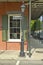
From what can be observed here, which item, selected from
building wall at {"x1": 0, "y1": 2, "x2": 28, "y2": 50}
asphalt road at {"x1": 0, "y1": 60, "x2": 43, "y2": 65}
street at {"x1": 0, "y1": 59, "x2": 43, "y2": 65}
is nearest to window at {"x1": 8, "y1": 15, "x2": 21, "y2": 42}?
building wall at {"x1": 0, "y1": 2, "x2": 28, "y2": 50}

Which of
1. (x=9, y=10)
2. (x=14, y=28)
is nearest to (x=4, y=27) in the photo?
(x=14, y=28)

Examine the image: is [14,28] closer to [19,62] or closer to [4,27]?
[4,27]

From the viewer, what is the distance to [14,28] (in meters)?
18.3

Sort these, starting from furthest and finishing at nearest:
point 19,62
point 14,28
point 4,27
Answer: point 14,28 → point 4,27 → point 19,62

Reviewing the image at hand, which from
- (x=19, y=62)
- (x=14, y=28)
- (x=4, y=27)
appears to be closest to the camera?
(x=19, y=62)

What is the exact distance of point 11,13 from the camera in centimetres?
1800

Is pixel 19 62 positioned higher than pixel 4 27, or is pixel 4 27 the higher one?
pixel 4 27

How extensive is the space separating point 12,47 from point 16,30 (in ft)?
4.07

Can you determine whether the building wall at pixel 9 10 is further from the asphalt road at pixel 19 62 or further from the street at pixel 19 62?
the asphalt road at pixel 19 62

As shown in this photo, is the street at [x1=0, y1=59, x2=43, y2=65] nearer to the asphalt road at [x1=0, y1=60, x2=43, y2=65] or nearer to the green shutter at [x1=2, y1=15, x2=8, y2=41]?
the asphalt road at [x1=0, y1=60, x2=43, y2=65]

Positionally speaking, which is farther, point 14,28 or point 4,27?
point 14,28

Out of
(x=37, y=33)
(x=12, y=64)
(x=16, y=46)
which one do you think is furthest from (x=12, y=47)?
(x=37, y=33)

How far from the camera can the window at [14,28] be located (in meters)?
18.3

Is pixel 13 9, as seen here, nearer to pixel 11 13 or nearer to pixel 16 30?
pixel 11 13
